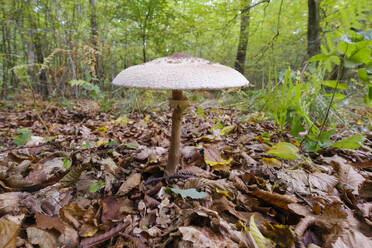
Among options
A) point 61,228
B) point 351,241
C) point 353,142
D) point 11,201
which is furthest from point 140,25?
point 351,241

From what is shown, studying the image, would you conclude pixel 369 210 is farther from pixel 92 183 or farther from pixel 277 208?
pixel 92 183

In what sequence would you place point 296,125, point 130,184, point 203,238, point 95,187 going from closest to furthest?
point 203,238, point 95,187, point 130,184, point 296,125

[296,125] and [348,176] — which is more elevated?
[296,125]

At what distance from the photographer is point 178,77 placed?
123 cm

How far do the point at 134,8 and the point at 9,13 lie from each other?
4.47 m

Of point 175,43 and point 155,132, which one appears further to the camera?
point 175,43

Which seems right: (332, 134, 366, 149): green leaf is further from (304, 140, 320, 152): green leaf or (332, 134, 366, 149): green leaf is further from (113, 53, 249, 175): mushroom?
(113, 53, 249, 175): mushroom

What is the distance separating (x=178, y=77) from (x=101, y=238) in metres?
1.19

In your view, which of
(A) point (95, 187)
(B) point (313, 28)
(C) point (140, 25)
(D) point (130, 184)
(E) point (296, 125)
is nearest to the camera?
(A) point (95, 187)

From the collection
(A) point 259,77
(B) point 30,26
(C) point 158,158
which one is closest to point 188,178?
(C) point 158,158

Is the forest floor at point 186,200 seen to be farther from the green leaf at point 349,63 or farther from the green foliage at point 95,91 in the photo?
the green foliage at point 95,91

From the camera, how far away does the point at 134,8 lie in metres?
4.79

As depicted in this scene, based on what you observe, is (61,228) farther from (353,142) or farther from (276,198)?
(353,142)

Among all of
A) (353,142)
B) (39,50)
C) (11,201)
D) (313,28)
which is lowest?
(11,201)
